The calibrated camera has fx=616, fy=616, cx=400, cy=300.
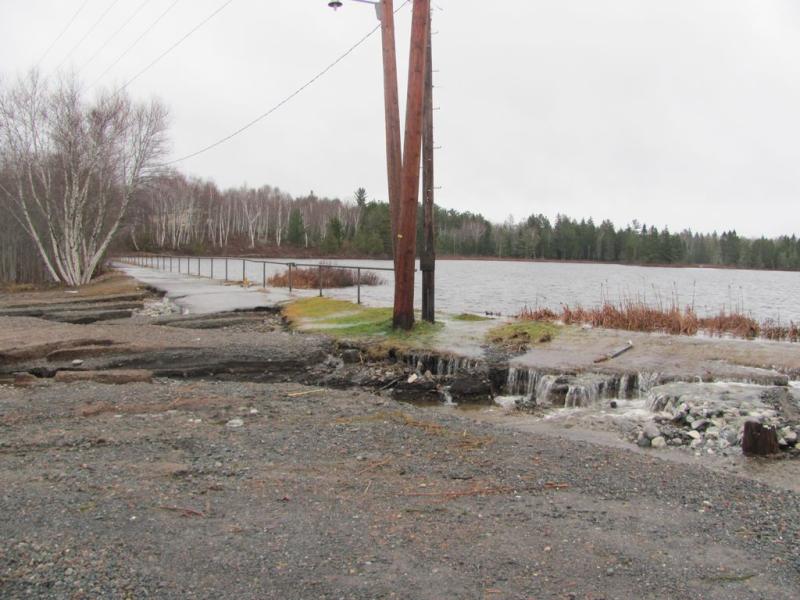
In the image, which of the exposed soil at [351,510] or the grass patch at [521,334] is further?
the grass patch at [521,334]

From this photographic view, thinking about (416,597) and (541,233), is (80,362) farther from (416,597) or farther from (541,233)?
(541,233)

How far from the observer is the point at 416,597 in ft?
9.29

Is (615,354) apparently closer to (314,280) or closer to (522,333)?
(522,333)

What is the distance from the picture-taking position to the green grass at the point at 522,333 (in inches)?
425

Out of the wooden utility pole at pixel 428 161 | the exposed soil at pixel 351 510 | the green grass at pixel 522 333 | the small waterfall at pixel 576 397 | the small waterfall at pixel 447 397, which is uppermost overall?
the wooden utility pole at pixel 428 161

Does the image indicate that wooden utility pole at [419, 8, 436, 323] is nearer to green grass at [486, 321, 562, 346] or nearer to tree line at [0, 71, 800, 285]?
green grass at [486, 321, 562, 346]

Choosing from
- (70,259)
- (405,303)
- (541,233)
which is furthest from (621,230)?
(405,303)

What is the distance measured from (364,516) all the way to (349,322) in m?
9.64

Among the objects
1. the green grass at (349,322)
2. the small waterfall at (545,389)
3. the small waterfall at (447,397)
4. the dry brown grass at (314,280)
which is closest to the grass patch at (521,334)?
the green grass at (349,322)

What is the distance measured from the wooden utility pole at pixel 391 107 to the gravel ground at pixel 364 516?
644cm

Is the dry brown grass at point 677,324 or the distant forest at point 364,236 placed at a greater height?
the distant forest at point 364,236

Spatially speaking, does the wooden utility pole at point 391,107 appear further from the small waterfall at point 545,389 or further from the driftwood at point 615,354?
the driftwood at point 615,354

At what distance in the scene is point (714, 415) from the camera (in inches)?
259

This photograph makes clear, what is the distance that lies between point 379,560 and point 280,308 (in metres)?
13.6
